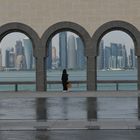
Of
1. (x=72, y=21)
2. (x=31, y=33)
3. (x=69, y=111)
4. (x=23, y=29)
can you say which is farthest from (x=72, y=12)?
(x=69, y=111)

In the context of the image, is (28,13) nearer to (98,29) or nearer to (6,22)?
(6,22)

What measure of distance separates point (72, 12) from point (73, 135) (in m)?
21.6

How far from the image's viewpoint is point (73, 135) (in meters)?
13.4

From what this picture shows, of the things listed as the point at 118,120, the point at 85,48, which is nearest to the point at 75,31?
the point at 85,48

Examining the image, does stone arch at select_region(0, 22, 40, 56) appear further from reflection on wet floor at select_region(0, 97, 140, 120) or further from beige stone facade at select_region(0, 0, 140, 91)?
reflection on wet floor at select_region(0, 97, 140, 120)

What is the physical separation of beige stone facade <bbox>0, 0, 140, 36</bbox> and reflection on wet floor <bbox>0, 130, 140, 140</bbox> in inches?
800

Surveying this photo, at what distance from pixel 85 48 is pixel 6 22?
17.5ft

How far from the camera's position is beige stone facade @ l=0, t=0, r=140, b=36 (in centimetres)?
3412

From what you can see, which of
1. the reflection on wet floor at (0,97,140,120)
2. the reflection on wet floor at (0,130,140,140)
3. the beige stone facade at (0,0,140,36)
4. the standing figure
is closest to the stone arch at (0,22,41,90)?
the beige stone facade at (0,0,140,36)

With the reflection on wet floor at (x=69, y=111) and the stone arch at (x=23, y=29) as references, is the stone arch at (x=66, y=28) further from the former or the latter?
the reflection on wet floor at (x=69, y=111)

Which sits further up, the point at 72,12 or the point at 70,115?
the point at 72,12

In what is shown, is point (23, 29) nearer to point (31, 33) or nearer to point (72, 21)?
point (31, 33)

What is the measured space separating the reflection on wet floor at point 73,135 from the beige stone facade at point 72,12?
2033cm

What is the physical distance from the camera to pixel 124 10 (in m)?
34.3
